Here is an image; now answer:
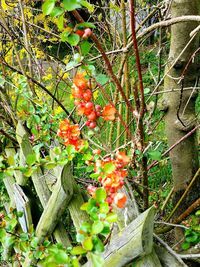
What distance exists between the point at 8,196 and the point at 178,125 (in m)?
0.94

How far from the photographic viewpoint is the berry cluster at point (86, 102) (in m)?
0.90

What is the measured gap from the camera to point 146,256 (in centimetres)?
91

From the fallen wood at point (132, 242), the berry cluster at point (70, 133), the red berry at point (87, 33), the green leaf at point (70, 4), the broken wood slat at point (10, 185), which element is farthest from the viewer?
the broken wood slat at point (10, 185)

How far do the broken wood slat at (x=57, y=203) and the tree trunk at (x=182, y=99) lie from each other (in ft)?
1.70

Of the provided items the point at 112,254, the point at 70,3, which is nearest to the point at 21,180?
the point at 112,254

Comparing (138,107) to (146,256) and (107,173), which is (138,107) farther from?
(146,256)

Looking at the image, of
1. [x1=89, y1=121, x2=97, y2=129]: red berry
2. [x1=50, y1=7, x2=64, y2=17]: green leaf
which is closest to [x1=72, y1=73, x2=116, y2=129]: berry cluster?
[x1=89, y1=121, x2=97, y2=129]: red berry

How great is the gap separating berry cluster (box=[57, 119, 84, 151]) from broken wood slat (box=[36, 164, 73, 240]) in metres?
0.09

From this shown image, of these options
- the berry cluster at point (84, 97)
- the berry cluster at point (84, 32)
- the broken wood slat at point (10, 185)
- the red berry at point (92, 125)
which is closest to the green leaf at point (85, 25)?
the berry cluster at point (84, 32)

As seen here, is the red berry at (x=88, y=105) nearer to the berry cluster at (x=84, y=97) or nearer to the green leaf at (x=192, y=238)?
the berry cluster at (x=84, y=97)

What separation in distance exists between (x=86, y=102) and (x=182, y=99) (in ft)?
2.29

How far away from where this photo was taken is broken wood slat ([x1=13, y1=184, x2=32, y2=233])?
143cm

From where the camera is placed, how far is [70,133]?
110 centimetres

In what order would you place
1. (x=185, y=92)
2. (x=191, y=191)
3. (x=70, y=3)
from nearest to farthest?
1. (x=70, y=3)
2. (x=185, y=92)
3. (x=191, y=191)
